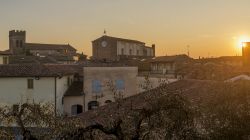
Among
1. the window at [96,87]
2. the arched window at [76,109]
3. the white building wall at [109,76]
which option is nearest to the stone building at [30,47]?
the white building wall at [109,76]

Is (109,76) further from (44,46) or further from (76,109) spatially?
(44,46)

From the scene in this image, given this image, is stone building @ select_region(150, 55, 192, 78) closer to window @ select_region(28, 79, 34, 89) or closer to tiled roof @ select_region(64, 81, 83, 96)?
tiled roof @ select_region(64, 81, 83, 96)

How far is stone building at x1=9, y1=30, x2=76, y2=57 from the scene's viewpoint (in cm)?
9419

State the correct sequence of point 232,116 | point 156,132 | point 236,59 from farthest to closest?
point 236,59
point 156,132
point 232,116

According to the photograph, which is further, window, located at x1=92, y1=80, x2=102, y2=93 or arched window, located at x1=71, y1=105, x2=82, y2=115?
window, located at x1=92, y1=80, x2=102, y2=93

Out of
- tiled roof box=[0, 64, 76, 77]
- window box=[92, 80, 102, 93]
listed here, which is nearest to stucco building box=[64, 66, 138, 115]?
window box=[92, 80, 102, 93]

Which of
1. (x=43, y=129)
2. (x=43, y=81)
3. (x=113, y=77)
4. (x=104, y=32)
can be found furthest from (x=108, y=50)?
(x=43, y=129)

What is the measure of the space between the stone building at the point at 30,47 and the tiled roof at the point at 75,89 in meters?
52.7

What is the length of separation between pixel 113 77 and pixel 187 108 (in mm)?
30904

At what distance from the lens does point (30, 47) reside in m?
94.6

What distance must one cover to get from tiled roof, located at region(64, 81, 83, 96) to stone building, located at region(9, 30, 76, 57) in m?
52.7

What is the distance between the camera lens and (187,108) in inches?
382

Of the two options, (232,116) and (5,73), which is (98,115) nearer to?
(232,116)

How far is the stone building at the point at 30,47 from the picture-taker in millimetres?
94188
